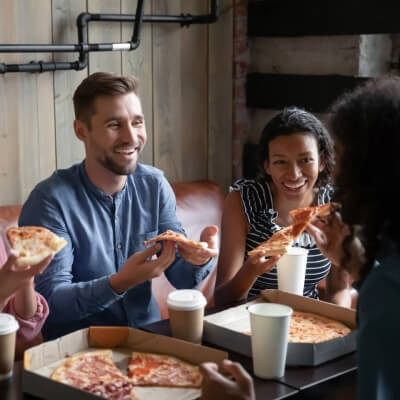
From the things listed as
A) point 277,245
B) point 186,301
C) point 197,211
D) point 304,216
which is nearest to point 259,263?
point 277,245

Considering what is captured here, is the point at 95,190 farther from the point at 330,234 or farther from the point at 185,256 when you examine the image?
the point at 330,234

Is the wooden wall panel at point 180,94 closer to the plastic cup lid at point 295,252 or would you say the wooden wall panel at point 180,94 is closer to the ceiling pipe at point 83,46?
the ceiling pipe at point 83,46

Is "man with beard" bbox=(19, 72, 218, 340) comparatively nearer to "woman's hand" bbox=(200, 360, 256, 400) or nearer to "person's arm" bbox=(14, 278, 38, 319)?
"person's arm" bbox=(14, 278, 38, 319)

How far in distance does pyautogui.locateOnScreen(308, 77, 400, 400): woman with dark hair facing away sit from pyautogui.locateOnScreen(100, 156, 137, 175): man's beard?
1.08m

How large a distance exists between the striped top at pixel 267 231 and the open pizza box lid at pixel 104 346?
0.88 meters

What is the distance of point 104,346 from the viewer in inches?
71.1

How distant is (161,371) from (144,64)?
6.90ft

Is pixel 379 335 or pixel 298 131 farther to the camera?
pixel 298 131

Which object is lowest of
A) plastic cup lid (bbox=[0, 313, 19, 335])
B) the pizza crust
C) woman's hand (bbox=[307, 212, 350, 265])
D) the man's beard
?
the pizza crust

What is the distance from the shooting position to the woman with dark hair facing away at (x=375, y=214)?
4.27 feet

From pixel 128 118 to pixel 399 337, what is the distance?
4.63 ft

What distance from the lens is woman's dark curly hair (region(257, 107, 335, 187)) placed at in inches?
101

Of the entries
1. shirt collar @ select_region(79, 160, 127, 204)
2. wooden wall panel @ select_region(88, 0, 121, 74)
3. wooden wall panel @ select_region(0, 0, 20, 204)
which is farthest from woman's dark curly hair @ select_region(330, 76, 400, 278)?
wooden wall panel @ select_region(88, 0, 121, 74)

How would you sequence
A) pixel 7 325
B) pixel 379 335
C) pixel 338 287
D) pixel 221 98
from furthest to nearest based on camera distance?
pixel 221 98 → pixel 338 287 → pixel 7 325 → pixel 379 335
